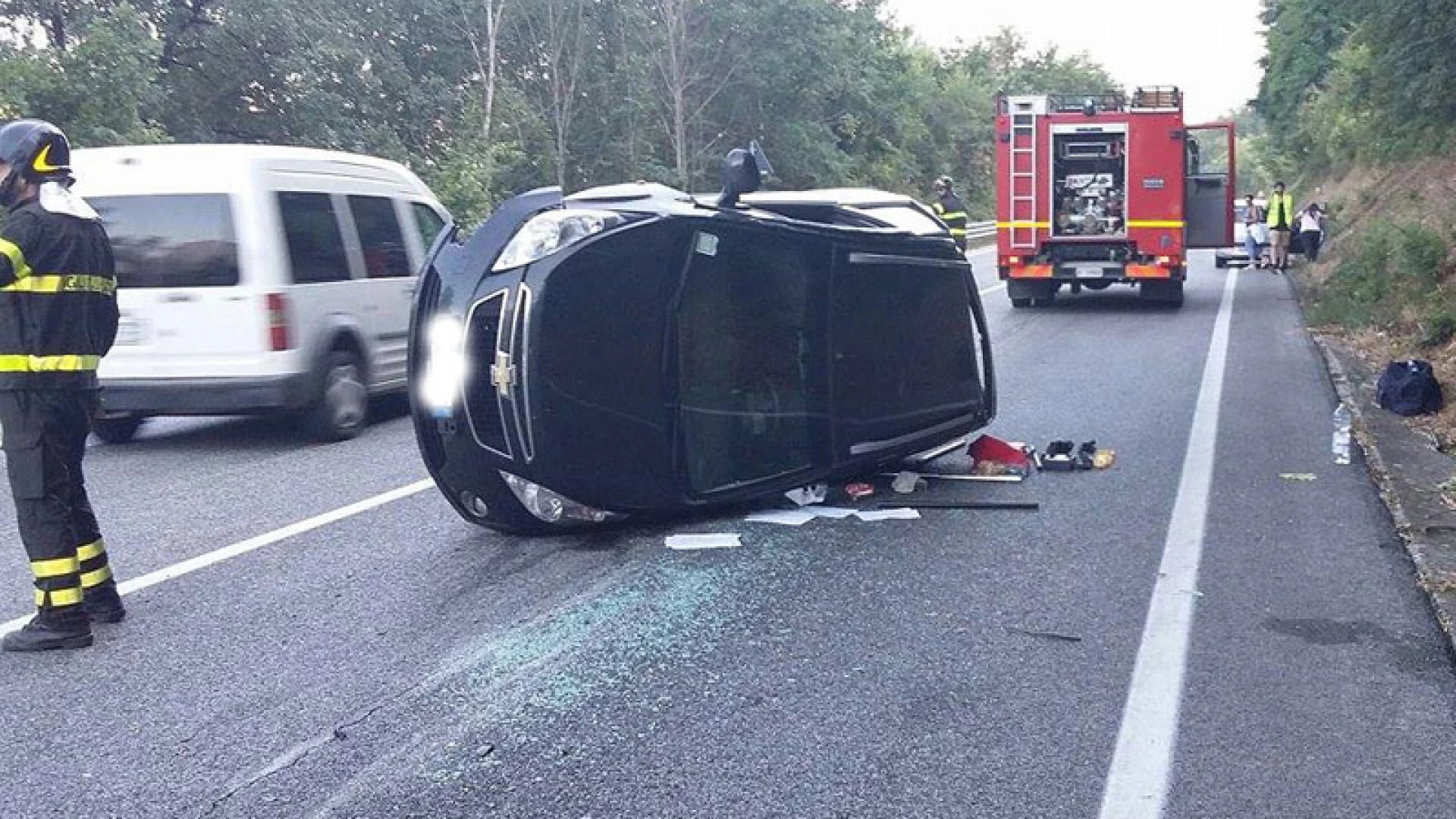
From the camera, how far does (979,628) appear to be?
19.0 feet

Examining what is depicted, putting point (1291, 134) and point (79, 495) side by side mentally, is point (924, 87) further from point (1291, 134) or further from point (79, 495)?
point (79, 495)

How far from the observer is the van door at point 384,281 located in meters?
11.0

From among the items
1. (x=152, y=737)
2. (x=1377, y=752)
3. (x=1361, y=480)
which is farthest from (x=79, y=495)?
(x=1361, y=480)

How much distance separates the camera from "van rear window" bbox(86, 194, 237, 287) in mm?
9773

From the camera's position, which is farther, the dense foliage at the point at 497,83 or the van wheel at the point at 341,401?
the dense foliage at the point at 497,83

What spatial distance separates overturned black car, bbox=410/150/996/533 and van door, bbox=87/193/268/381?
3.38 meters

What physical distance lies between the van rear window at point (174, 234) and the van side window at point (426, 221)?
2.22m

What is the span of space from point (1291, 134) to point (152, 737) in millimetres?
55009

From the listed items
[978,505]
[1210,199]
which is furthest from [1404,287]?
[978,505]

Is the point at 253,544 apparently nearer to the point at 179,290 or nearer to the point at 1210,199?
the point at 179,290

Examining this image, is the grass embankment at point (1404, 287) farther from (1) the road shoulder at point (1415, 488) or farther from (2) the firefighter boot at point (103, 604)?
(2) the firefighter boot at point (103, 604)

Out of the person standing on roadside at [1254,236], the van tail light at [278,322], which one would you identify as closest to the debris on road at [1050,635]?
the van tail light at [278,322]

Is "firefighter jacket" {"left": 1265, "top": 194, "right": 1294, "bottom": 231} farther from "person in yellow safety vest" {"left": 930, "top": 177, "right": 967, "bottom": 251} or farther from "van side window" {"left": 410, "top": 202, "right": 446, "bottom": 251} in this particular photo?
"van side window" {"left": 410, "top": 202, "right": 446, "bottom": 251}

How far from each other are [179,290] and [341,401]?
1366 millimetres
